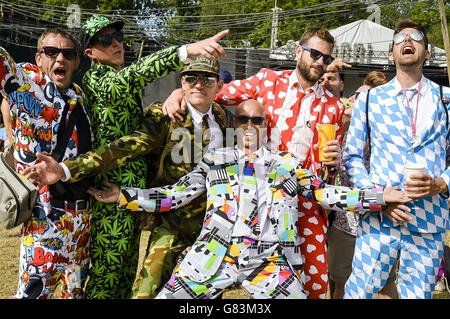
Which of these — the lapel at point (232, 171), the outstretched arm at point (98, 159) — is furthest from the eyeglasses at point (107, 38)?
the lapel at point (232, 171)

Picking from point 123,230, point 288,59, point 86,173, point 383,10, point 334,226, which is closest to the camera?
point 86,173

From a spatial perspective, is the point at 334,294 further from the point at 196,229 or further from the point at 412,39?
the point at 412,39

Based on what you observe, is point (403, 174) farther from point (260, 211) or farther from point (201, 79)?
point (201, 79)

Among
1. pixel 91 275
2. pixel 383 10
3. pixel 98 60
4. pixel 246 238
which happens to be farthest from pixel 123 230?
pixel 383 10

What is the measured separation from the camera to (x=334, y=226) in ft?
15.7

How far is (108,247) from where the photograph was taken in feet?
11.1

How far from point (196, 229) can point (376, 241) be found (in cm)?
124

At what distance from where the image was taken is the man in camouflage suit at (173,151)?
11.1 feet

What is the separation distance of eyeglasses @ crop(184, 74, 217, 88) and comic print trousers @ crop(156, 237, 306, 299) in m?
1.08

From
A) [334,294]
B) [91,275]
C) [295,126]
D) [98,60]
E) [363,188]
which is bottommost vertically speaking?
[334,294]

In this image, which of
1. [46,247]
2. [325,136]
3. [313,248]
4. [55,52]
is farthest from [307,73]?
[46,247]

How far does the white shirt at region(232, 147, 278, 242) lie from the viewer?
3.23 meters

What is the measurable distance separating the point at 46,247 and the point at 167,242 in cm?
81

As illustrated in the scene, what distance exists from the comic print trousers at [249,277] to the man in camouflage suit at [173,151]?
318 millimetres
